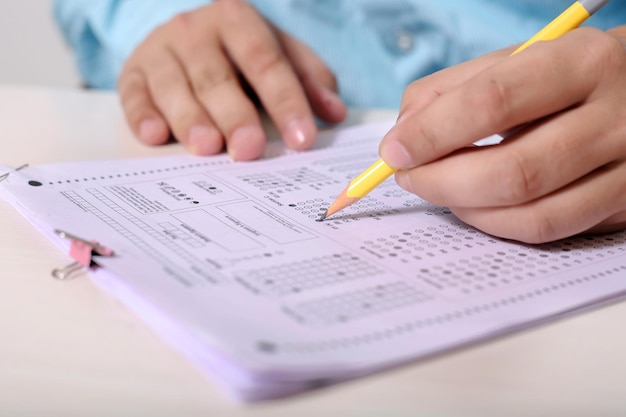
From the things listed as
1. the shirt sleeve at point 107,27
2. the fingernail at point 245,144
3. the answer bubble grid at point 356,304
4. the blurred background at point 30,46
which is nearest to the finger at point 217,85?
the fingernail at point 245,144

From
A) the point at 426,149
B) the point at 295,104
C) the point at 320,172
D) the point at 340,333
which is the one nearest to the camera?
the point at 340,333

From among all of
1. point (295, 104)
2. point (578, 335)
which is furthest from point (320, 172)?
point (578, 335)

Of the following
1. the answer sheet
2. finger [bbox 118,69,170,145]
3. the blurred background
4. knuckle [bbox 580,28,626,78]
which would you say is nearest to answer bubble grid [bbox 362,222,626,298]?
the answer sheet

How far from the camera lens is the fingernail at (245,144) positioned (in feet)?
1.96

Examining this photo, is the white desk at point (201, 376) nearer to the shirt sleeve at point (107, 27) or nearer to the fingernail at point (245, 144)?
the fingernail at point (245, 144)

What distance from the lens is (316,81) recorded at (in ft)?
2.48

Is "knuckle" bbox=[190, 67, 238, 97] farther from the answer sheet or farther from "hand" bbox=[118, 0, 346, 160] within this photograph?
the answer sheet

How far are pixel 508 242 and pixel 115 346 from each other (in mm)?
240

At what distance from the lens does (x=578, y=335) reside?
0.34m

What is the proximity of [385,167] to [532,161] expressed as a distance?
87 mm

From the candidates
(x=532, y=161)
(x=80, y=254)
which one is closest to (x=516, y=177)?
(x=532, y=161)

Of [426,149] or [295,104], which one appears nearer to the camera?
[426,149]

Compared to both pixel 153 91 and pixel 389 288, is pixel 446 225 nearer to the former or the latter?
pixel 389 288

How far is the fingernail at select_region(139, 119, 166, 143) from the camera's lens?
25.5 inches
